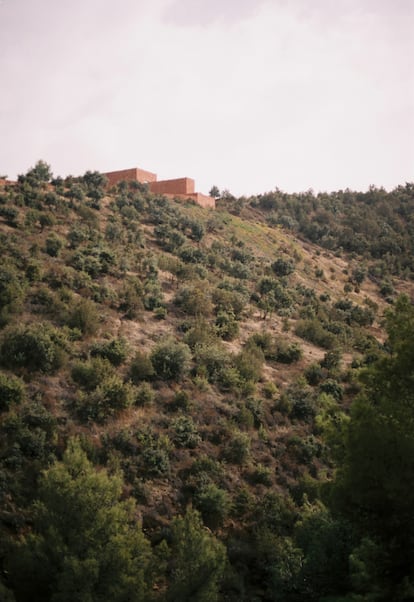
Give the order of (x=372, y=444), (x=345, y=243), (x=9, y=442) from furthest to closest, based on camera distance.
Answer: (x=345, y=243) → (x=9, y=442) → (x=372, y=444)

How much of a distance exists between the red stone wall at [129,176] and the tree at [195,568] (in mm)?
55648

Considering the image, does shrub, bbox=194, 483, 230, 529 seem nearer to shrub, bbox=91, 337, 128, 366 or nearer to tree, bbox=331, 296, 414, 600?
tree, bbox=331, 296, 414, 600

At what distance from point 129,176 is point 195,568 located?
58475 millimetres

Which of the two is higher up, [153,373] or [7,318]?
[7,318]

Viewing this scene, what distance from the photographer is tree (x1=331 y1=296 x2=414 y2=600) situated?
12.8m

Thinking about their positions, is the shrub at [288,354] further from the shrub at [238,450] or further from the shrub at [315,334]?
the shrub at [238,450]

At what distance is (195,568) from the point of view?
16203mm

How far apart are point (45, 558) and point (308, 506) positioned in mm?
12110

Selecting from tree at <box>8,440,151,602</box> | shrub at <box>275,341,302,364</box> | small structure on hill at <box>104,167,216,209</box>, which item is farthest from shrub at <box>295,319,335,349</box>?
small structure on hill at <box>104,167,216,209</box>

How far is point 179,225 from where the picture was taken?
2213 inches

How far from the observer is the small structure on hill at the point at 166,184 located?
68000 mm

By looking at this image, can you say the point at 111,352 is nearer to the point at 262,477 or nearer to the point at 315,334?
the point at 262,477

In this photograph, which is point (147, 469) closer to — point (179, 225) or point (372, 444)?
point (372, 444)

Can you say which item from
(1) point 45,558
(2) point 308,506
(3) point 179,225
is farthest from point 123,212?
(1) point 45,558
